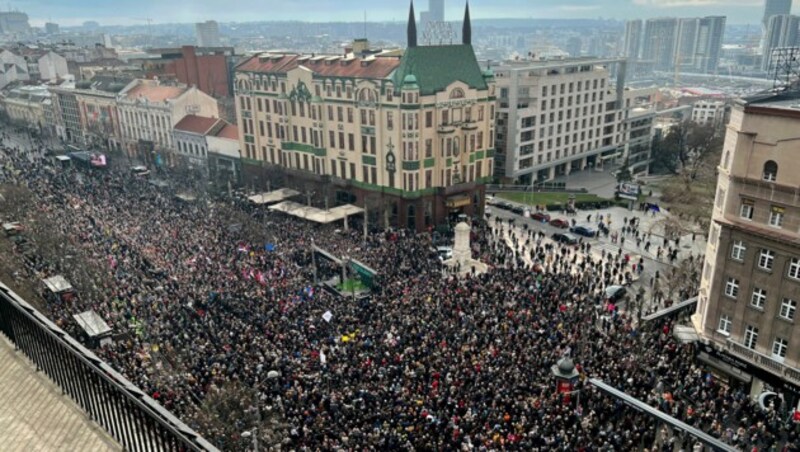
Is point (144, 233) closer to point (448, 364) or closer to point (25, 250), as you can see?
point (25, 250)

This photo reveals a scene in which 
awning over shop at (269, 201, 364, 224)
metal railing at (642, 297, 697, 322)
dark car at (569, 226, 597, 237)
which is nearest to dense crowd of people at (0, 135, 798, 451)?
metal railing at (642, 297, 697, 322)

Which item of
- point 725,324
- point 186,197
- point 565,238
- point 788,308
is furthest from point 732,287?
point 186,197

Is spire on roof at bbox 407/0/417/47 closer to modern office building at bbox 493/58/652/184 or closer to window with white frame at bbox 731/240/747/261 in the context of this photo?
modern office building at bbox 493/58/652/184

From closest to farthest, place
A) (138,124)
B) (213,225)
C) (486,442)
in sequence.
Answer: (486,442) → (213,225) → (138,124)

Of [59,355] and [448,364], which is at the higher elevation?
[59,355]

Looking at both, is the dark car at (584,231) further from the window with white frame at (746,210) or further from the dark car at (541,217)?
the window with white frame at (746,210)

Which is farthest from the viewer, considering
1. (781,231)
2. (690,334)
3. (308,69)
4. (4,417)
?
(308,69)

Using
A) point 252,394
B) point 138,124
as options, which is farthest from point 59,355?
point 138,124
